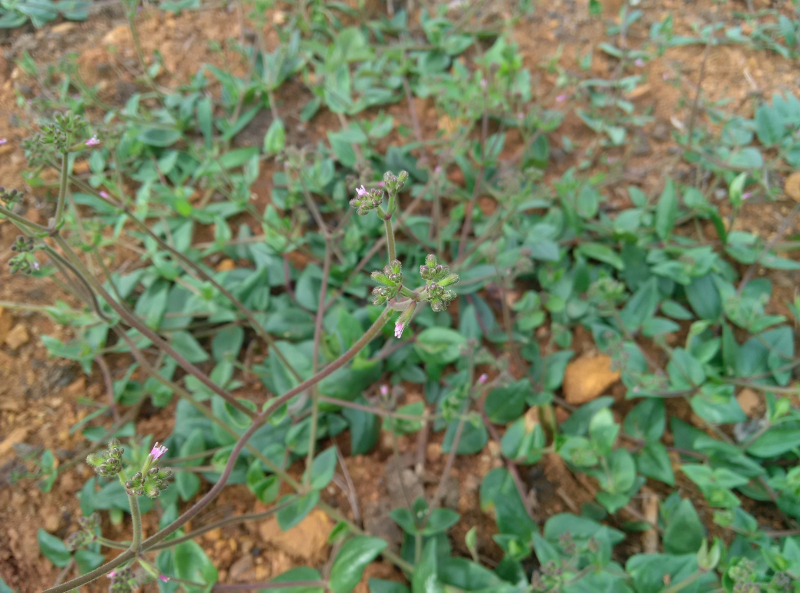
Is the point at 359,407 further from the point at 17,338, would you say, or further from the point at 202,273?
the point at 17,338

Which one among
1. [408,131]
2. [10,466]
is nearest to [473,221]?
[408,131]

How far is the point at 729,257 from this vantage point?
378 cm

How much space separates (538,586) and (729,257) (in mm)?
2850

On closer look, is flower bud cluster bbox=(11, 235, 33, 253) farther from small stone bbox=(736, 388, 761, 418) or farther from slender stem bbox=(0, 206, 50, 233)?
small stone bbox=(736, 388, 761, 418)

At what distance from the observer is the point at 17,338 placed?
3297mm

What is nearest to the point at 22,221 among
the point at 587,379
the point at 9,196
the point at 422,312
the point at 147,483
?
the point at 9,196

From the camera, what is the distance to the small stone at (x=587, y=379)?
131 inches

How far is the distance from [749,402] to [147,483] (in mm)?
3535

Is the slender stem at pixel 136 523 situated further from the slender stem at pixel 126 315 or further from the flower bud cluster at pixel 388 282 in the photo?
the flower bud cluster at pixel 388 282

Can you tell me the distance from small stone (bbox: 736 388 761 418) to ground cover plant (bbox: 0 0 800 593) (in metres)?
0.02

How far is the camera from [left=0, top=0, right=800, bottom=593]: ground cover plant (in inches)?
105

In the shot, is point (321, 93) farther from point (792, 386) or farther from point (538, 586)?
point (792, 386)

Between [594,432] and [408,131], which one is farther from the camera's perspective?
[408,131]

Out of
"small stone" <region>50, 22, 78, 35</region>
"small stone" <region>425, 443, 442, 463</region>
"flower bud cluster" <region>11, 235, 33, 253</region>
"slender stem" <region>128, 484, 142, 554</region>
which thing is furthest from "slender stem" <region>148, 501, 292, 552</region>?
"small stone" <region>50, 22, 78, 35</region>
